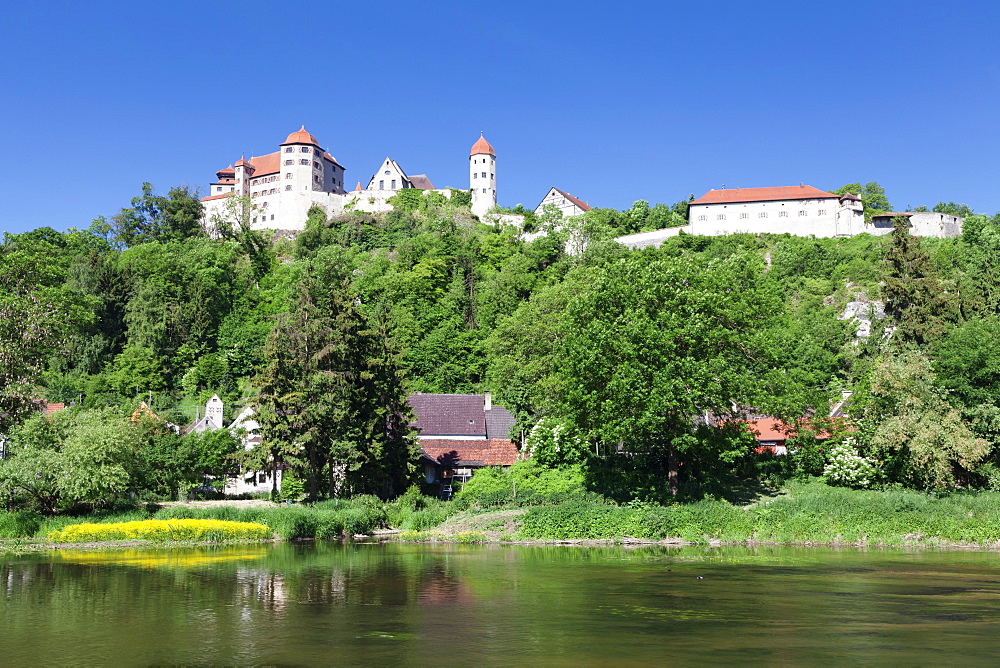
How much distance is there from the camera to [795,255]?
116 meters

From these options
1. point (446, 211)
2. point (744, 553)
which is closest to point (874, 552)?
point (744, 553)

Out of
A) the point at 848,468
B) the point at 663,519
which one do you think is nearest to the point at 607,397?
the point at 663,519

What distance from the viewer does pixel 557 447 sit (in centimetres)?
4791

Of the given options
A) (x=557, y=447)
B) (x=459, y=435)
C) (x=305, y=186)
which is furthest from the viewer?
(x=305, y=186)

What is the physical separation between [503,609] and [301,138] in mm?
145684

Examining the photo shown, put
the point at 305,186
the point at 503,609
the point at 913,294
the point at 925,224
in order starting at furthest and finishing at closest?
the point at 305,186, the point at 925,224, the point at 913,294, the point at 503,609

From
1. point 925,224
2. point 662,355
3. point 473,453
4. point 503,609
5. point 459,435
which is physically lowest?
point 503,609

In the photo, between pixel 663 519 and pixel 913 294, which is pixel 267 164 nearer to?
pixel 913 294

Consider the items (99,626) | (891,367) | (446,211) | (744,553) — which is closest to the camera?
(99,626)

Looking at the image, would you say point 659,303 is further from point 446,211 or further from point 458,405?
point 446,211

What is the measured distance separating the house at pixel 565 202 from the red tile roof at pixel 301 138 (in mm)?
42736

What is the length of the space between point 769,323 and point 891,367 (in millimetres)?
6568

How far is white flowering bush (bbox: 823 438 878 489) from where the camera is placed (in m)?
41.9

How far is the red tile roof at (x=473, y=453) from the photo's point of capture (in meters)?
60.3
